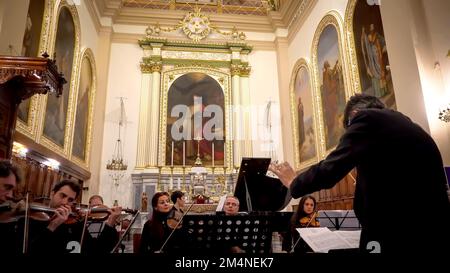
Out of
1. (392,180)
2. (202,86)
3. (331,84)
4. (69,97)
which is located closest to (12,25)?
(69,97)

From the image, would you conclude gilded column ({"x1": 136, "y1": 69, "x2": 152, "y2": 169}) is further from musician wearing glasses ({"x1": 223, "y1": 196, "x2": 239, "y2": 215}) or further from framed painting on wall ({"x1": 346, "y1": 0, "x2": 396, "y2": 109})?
musician wearing glasses ({"x1": 223, "y1": 196, "x2": 239, "y2": 215})

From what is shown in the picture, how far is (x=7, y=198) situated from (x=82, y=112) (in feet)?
28.6

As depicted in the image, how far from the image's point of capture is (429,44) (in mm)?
6418

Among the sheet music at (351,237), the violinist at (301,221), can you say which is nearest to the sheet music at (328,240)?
the sheet music at (351,237)

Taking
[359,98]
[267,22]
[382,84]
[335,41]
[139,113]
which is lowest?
[359,98]

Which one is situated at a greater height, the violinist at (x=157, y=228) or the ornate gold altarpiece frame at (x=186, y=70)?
the ornate gold altarpiece frame at (x=186, y=70)

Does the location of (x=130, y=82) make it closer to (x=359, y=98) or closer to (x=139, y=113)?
(x=139, y=113)

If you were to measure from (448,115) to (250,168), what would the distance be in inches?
138

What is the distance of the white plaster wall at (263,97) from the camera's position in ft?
43.3

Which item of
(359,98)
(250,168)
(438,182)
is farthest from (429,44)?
(438,182)

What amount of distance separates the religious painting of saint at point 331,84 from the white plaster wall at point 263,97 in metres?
2.97

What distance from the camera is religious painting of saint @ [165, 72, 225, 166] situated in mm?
12688

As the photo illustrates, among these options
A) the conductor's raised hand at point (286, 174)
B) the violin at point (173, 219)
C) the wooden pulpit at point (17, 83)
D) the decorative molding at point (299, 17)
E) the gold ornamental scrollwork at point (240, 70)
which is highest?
the decorative molding at point (299, 17)

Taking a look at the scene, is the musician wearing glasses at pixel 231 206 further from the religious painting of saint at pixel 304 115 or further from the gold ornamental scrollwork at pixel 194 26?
the gold ornamental scrollwork at pixel 194 26
